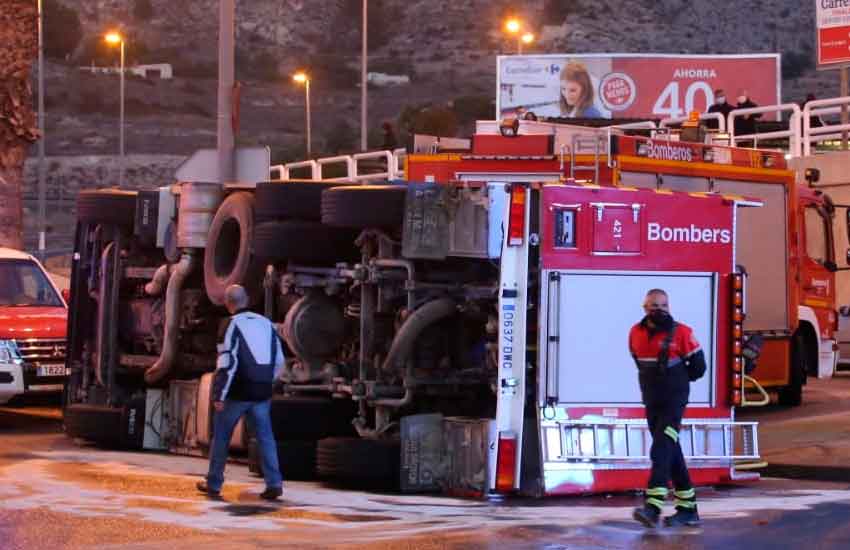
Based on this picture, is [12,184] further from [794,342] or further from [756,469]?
[756,469]

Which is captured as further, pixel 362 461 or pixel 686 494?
pixel 362 461

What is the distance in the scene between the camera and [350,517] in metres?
11.4

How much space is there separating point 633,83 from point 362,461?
39.0 meters

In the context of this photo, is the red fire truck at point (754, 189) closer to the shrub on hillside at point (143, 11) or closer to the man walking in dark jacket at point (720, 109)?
the man walking in dark jacket at point (720, 109)

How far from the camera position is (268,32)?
138875 mm

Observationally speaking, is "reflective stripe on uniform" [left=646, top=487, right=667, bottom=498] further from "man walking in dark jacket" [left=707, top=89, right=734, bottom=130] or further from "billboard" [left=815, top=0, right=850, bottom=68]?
"billboard" [left=815, top=0, right=850, bottom=68]

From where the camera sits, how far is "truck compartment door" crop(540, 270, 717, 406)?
12.3m

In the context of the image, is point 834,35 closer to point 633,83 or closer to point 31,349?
point 31,349

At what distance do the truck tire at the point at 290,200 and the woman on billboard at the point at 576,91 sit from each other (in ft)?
120

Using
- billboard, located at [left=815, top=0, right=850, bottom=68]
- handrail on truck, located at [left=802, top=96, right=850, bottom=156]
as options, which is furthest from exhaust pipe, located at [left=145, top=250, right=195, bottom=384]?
billboard, located at [left=815, top=0, right=850, bottom=68]

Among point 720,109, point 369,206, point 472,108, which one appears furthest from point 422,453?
point 472,108

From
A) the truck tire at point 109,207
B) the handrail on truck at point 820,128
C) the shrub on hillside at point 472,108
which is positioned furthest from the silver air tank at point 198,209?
the shrub on hillside at point 472,108

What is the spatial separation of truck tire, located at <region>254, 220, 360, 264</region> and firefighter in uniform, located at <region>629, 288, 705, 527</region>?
323 cm

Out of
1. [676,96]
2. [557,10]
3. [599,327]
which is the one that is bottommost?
[599,327]
